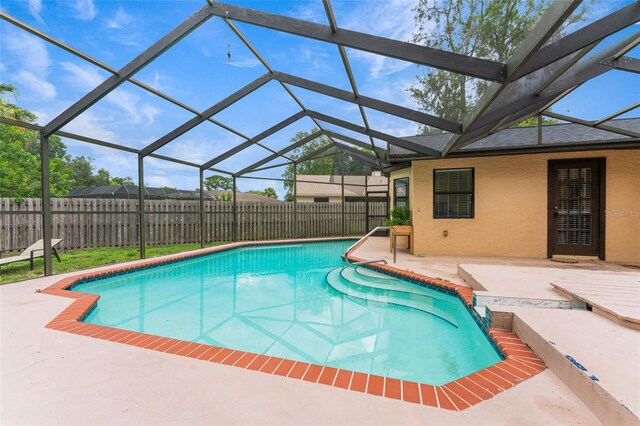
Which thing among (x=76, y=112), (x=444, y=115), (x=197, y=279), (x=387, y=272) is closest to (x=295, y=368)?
(x=387, y=272)

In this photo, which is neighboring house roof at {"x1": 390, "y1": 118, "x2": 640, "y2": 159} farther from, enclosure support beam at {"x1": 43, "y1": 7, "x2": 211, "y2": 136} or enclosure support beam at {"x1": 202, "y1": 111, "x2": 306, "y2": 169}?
enclosure support beam at {"x1": 43, "y1": 7, "x2": 211, "y2": 136}

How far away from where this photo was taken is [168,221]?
9797mm

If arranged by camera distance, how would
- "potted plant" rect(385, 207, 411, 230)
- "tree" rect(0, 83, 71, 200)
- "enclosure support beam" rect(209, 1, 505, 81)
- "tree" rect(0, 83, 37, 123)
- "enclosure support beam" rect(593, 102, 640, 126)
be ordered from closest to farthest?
"enclosure support beam" rect(209, 1, 505, 81) → "enclosure support beam" rect(593, 102, 640, 126) → "potted plant" rect(385, 207, 411, 230) → "tree" rect(0, 83, 71, 200) → "tree" rect(0, 83, 37, 123)

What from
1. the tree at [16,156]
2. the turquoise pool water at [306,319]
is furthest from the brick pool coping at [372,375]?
the tree at [16,156]

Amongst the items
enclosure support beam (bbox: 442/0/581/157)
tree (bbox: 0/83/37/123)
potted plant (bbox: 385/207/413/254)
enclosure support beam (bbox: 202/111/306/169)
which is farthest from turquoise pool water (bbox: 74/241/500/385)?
tree (bbox: 0/83/37/123)

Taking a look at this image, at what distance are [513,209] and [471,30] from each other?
4.01 m

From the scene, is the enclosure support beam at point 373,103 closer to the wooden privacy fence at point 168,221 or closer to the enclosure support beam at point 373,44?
the enclosure support beam at point 373,44

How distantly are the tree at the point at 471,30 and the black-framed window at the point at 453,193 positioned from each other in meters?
1.47

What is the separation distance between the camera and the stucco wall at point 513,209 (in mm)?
5680

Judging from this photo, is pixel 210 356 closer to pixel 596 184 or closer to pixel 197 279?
pixel 197 279

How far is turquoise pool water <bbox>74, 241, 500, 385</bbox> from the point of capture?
8.63 feet

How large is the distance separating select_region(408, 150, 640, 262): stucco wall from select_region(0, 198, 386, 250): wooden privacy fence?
19.6ft

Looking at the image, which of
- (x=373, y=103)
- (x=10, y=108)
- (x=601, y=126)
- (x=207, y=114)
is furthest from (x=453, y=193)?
(x=10, y=108)

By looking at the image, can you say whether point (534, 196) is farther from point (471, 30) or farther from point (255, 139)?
point (255, 139)
